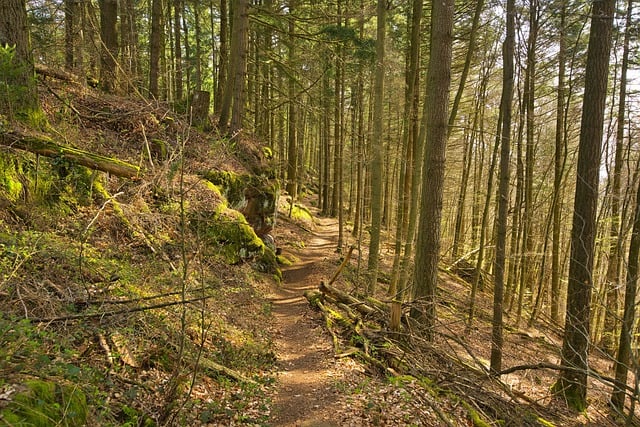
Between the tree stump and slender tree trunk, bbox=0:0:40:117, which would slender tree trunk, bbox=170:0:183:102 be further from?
slender tree trunk, bbox=0:0:40:117

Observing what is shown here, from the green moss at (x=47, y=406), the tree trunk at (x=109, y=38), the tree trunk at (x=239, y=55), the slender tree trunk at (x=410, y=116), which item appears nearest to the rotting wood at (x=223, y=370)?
the green moss at (x=47, y=406)

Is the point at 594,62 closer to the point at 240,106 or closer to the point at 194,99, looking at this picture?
the point at 240,106

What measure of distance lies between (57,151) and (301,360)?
539 centimetres

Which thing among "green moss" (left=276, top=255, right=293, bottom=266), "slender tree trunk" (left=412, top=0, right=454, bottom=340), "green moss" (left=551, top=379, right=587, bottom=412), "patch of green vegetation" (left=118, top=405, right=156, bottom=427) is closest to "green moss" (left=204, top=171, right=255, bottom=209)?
"green moss" (left=276, top=255, right=293, bottom=266)

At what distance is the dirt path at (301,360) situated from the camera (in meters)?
4.83

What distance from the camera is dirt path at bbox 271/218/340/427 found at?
4.83 meters

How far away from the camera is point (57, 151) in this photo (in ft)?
19.2

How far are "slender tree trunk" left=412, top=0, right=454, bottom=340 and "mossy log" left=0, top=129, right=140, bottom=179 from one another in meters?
5.17

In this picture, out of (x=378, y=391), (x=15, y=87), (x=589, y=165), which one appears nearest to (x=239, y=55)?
(x=15, y=87)

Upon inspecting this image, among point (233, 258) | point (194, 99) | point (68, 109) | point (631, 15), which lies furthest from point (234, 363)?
point (631, 15)

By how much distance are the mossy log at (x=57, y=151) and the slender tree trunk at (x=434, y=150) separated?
517cm

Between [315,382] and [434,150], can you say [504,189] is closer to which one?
[434,150]

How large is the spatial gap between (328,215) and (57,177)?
19.0 m

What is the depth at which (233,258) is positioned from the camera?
31.5ft
